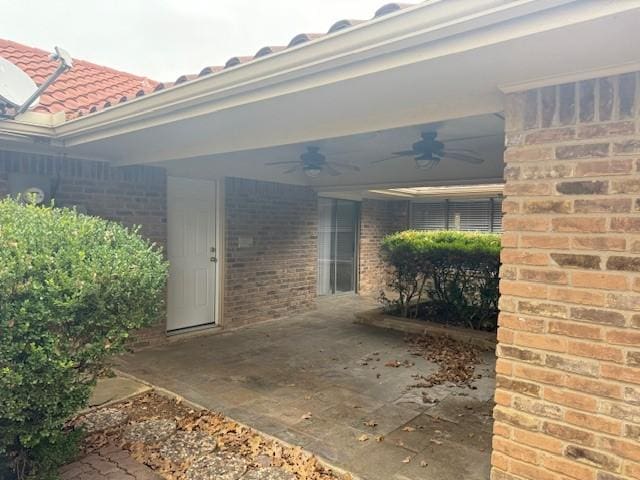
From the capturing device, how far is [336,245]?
1039cm

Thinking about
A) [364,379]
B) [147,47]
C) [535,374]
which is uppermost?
[147,47]

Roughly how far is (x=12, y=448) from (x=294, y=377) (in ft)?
8.83

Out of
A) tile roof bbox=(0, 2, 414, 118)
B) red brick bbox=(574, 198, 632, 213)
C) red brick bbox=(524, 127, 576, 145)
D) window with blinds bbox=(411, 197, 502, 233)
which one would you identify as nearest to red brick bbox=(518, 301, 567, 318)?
red brick bbox=(574, 198, 632, 213)

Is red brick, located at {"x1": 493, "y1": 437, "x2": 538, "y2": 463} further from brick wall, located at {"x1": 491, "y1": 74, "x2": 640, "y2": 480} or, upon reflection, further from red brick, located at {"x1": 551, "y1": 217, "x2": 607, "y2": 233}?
red brick, located at {"x1": 551, "y1": 217, "x2": 607, "y2": 233}

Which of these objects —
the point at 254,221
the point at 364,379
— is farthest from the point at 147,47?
the point at 364,379

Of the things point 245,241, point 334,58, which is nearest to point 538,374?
point 334,58

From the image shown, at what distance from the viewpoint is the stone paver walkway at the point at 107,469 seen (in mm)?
2713

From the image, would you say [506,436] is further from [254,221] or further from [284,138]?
[254,221]

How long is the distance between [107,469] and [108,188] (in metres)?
3.60

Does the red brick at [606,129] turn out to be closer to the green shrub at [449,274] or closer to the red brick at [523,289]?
the red brick at [523,289]

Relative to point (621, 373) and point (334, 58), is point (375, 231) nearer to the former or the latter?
point (334, 58)

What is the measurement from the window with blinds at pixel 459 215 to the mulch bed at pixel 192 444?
934 cm

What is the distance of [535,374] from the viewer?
7.47 feet

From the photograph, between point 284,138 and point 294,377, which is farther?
point 294,377
